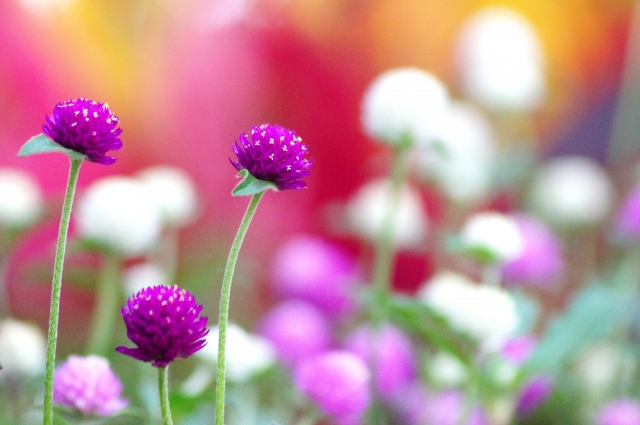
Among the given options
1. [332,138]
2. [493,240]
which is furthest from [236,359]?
[332,138]

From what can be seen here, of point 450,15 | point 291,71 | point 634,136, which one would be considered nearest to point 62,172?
point 291,71

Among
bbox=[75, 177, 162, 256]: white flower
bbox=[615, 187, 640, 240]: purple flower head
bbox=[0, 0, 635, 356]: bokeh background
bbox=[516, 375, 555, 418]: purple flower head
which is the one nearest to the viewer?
bbox=[75, 177, 162, 256]: white flower

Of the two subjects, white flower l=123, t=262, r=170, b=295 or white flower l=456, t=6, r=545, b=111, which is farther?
white flower l=456, t=6, r=545, b=111

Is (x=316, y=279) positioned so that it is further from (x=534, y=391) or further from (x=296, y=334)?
(x=534, y=391)

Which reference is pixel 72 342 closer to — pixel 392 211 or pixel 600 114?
pixel 392 211

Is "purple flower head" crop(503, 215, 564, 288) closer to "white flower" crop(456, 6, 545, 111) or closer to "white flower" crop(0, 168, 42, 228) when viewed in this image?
"white flower" crop(456, 6, 545, 111)

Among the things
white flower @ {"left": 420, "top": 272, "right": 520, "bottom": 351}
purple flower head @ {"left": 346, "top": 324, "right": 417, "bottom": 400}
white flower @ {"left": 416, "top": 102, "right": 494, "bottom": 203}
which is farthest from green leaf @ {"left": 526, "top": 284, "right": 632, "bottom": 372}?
white flower @ {"left": 416, "top": 102, "right": 494, "bottom": 203}
